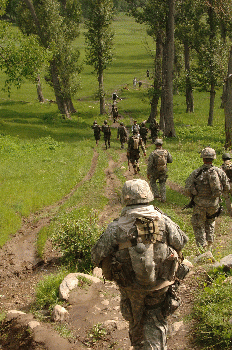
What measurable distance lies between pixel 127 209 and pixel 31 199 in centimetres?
1087

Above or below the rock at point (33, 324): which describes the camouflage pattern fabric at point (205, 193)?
above

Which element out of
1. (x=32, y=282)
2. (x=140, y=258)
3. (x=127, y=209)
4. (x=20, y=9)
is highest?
(x=20, y=9)

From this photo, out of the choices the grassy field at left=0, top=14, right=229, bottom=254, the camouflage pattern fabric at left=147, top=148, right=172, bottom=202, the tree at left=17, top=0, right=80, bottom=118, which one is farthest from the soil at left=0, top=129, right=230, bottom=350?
the tree at left=17, top=0, right=80, bottom=118

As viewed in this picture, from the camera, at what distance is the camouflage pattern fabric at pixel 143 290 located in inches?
198

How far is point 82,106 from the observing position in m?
41.8

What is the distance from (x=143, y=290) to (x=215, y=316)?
4.07 ft

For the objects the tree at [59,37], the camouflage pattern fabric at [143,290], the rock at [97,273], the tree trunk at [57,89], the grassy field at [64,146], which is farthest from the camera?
Result: the tree trunk at [57,89]

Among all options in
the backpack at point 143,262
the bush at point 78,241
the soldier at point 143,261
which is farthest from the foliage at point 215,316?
the bush at point 78,241

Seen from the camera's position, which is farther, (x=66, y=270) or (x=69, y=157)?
(x=69, y=157)

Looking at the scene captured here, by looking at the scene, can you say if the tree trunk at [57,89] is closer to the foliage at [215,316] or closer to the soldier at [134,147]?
the soldier at [134,147]

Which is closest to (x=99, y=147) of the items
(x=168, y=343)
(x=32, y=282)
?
(x=32, y=282)

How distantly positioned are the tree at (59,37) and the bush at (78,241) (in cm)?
2295

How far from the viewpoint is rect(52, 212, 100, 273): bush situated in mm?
9812

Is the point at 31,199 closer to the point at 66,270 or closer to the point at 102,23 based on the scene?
the point at 66,270
